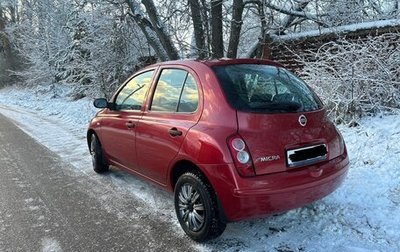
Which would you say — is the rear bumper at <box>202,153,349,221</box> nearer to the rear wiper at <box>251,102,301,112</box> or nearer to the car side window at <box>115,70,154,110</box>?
the rear wiper at <box>251,102,301,112</box>

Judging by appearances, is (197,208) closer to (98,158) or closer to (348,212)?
(348,212)

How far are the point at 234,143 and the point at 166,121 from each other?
40.2 inches

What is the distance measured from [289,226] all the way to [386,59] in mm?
3955

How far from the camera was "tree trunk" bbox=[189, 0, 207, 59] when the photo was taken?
1030 cm

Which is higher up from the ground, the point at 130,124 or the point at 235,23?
the point at 235,23

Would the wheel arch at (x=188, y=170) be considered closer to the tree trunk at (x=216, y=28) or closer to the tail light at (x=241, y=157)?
the tail light at (x=241, y=157)

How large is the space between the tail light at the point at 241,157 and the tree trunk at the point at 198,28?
734cm

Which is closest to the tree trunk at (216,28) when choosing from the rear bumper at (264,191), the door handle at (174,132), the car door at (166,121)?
the car door at (166,121)

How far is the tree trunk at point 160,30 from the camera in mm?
10602

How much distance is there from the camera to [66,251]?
3.81 meters

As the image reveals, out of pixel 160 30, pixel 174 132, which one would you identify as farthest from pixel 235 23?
pixel 174 132

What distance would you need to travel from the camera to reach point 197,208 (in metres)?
3.81

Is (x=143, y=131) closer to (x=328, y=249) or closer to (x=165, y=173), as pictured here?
(x=165, y=173)

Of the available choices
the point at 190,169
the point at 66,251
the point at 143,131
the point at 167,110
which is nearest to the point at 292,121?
the point at 190,169
